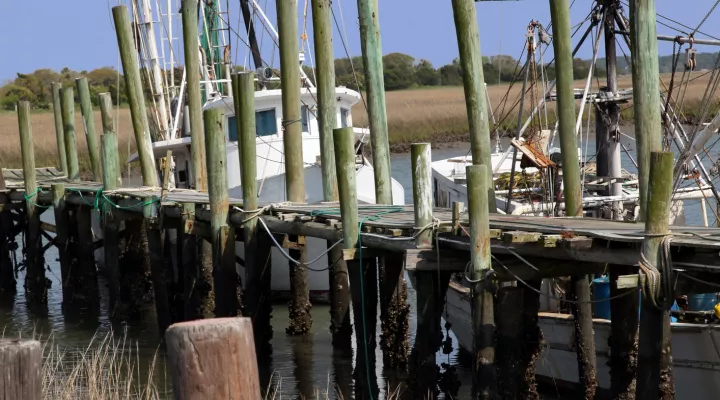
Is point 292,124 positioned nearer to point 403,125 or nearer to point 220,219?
point 220,219

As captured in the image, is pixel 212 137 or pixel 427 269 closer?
Result: pixel 427 269

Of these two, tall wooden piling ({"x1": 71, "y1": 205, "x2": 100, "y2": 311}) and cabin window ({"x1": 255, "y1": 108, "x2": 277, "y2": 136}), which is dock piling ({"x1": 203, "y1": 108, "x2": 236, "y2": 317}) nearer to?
tall wooden piling ({"x1": 71, "y1": 205, "x2": 100, "y2": 311})

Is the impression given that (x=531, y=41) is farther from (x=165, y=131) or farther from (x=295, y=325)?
(x=165, y=131)

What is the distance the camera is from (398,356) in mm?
12945

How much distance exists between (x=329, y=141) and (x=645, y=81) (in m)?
5.54

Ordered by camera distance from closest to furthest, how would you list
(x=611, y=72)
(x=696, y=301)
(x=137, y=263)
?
(x=696, y=301) → (x=611, y=72) → (x=137, y=263)

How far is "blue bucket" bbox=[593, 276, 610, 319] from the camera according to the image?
464 inches

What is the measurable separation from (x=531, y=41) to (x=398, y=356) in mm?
6747

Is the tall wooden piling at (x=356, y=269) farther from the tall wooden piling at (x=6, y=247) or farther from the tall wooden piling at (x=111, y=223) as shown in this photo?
the tall wooden piling at (x=6, y=247)

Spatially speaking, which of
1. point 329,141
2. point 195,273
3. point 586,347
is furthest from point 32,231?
point 586,347

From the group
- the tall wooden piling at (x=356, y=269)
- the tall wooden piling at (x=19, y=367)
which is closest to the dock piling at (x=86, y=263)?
Result: the tall wooden piling at (x=356, y=269)

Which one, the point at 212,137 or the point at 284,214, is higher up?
the point at 212,137

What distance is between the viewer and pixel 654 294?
806cm

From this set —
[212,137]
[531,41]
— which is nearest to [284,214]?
[212,137]
